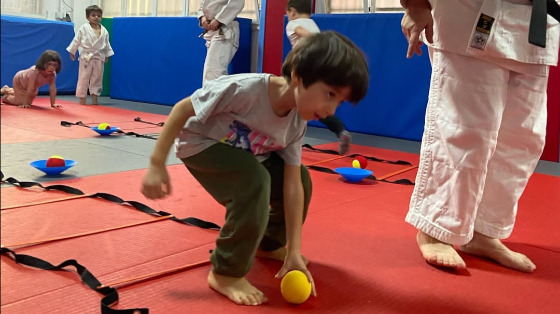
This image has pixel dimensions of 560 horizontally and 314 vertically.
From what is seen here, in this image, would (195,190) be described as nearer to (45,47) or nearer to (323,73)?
(323,73)

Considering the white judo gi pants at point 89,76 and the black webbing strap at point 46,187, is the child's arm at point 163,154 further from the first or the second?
the white judo gi pants at point 89,76

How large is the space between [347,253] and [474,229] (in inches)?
16.5

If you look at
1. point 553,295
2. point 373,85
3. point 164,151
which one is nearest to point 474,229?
point 553,295

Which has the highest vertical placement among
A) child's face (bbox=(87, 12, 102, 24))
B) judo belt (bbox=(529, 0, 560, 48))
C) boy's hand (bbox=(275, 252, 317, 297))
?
child's face (bbox=(87, 12, 102, 24))

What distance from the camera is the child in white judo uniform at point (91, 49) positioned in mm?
6410

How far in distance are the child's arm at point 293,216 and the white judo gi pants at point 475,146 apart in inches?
17.9

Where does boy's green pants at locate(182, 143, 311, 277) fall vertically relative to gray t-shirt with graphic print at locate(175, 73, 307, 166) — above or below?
below

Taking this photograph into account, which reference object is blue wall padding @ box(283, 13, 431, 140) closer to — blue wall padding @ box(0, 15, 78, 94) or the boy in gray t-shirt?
the boy in gray t-shirt

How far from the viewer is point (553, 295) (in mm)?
1455

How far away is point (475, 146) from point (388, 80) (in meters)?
3.23

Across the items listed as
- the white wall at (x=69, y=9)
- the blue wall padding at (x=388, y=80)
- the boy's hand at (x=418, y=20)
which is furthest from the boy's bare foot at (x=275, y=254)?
the white wall at (x=69, y=9)

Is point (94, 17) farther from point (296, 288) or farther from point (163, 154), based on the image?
point (296, 288)

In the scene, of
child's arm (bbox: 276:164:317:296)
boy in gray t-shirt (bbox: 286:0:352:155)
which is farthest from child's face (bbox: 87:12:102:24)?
child's arm (bbox: 276:164:317:296)

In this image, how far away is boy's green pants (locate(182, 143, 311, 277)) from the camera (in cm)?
130
